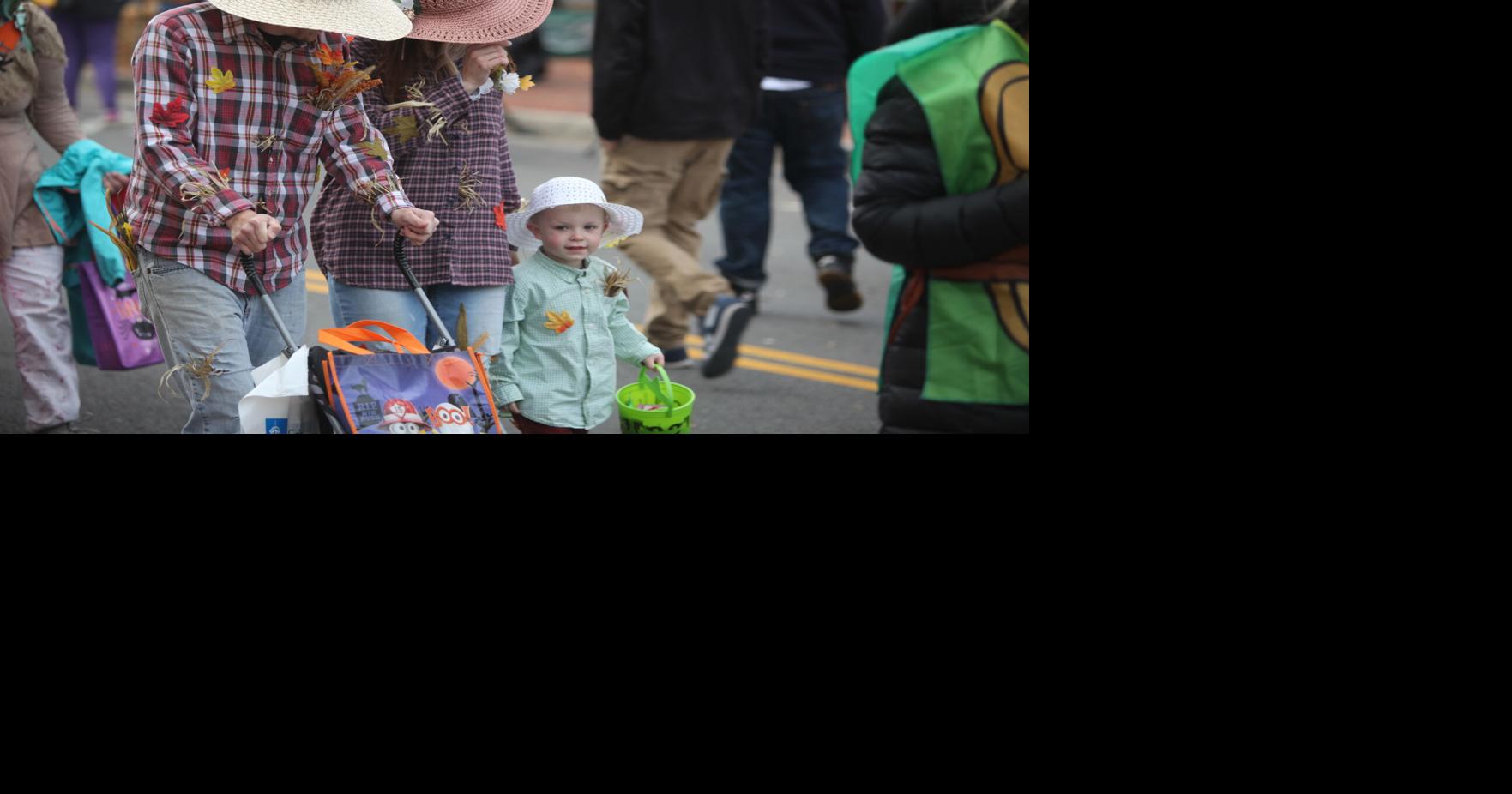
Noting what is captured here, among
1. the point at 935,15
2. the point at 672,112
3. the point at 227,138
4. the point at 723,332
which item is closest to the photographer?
the point at 227,138

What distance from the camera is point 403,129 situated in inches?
124

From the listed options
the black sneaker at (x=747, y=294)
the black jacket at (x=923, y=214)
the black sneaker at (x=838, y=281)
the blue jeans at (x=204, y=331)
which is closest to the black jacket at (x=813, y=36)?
the black sneaker at (x=838, y=281)

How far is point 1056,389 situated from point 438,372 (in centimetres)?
120

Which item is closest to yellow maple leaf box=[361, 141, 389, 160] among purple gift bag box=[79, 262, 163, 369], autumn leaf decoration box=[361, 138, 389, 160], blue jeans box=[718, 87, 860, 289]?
autumn leaf decoration box=[361, 138, 389, 160]

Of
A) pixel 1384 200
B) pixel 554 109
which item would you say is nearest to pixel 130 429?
pixel 1384 200

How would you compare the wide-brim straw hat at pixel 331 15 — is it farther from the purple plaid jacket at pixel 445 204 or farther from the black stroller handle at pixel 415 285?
the black stroller handle at pixel 415 285

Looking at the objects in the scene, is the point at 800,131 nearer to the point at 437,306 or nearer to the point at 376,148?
the point at 437,306

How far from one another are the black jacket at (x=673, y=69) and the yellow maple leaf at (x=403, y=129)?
5.05 ft

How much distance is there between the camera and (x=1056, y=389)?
2.93 metres

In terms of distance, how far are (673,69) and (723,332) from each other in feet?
3.99

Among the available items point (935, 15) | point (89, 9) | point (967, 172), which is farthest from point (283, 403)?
point (89, 9)

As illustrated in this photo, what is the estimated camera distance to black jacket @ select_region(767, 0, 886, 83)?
6.29m

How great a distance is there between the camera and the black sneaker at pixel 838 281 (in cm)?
662

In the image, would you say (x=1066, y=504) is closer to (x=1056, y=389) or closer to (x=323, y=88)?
(x=1056, y=389)
